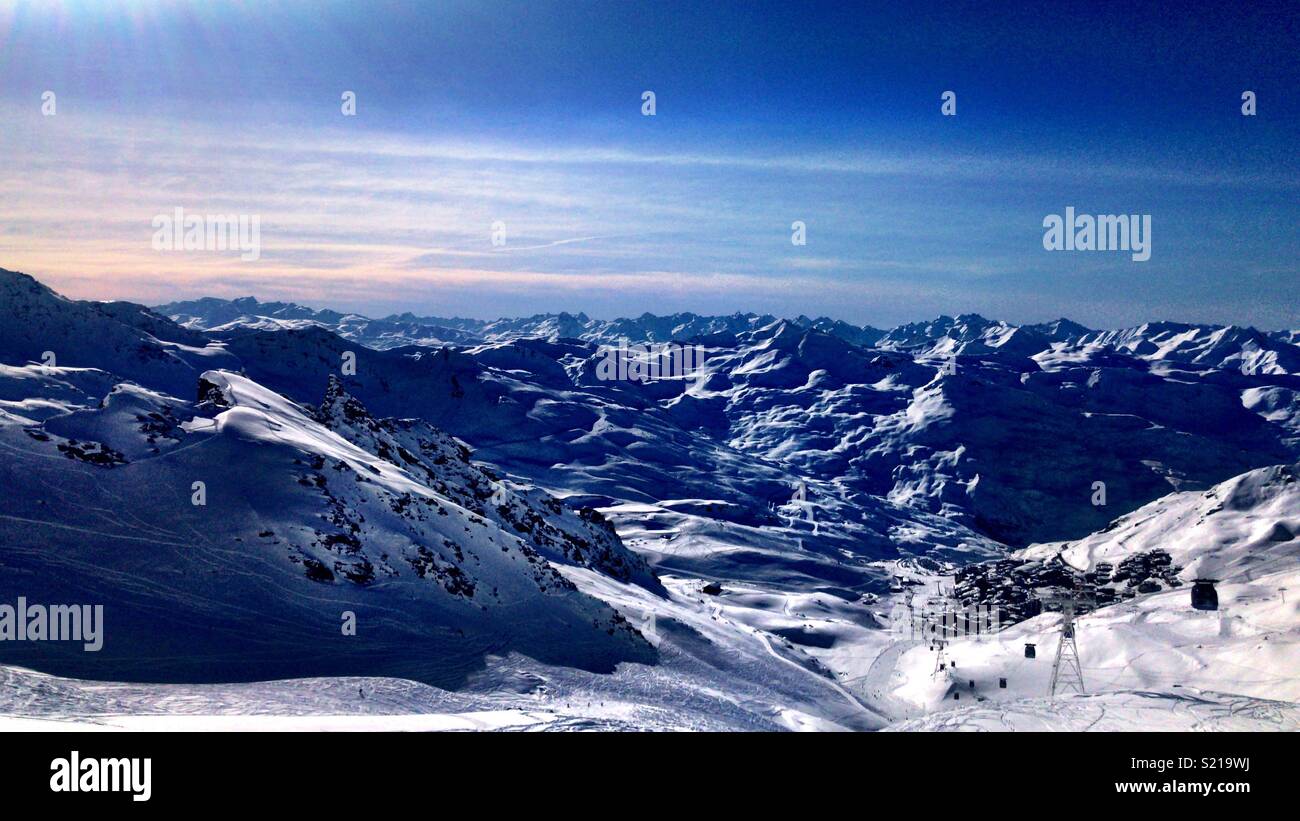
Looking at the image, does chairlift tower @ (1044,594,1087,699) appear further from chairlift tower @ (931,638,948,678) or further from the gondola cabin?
the gondola cabin

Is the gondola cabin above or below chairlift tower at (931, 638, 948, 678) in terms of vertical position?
above

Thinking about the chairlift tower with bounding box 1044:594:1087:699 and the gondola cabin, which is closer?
the chairlift tower with bounding box 1044:594:1087:699

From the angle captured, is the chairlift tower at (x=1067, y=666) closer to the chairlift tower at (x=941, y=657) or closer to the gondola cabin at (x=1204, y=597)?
the chairlift tower at (x=941, y=657)

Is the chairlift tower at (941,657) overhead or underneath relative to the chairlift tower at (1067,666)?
underneath

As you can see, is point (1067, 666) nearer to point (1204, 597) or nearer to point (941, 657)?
point (941, 657)

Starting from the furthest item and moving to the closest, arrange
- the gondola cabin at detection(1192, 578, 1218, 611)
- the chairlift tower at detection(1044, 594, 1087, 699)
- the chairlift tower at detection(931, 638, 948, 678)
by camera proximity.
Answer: the chairlift tower at detection(931, 638, 948, 678) < the gondola cabin at detection(1192, 578, 1218, 611) < the chairlift tower at detection(1044, 594, 1087, 699)

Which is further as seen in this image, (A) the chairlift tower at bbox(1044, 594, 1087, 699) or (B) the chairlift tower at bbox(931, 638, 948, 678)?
(B) the chairlift tower at bbox(931, 638, 948, 678)

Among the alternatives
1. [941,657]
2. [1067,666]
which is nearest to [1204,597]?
[1067,666]

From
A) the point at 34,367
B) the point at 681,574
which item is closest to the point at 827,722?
the point at 681,574

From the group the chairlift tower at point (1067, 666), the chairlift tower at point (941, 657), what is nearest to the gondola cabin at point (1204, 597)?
the chairlift tower at point (1067, 666)

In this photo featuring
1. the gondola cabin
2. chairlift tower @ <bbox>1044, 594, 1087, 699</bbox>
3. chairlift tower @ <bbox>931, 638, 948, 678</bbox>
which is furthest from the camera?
chairlift tower @ <bbox>931, 638, 948, 678</bbox>

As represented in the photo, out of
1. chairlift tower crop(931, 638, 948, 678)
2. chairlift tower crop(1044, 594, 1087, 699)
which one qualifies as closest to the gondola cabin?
chairlift tower crop(1044, 594, 1087, 699)

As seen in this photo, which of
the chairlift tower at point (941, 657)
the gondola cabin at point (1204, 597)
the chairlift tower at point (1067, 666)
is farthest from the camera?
the chairlift tower at point (941, 657)
